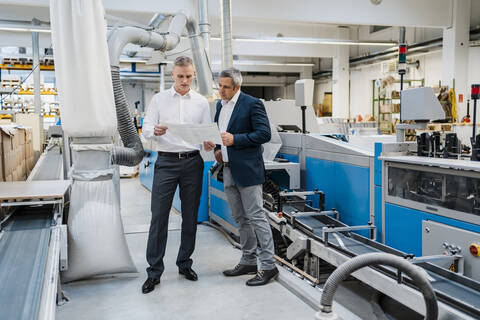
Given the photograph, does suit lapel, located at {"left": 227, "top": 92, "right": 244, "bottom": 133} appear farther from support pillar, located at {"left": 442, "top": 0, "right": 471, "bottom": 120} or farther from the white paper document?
support pillar, located at {"left": 442, "top": 0, "right": 471, "bottom": 120}

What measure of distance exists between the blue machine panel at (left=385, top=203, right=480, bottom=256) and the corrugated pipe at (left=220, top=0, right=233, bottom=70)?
10.6 ft

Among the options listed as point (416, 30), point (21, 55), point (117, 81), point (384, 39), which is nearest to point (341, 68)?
point (384, 39)

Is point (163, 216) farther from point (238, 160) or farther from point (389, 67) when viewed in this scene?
point (389, 67)

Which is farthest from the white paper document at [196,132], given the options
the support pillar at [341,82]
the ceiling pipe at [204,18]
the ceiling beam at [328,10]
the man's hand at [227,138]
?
the support pillar at [341,82]

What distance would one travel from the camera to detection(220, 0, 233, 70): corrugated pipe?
5.56 metres

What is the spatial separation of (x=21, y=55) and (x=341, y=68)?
9481 mm

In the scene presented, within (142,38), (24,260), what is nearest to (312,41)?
(142,38)

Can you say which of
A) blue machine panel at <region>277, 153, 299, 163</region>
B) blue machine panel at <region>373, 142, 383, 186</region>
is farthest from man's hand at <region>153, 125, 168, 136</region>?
blue machine panel at <region>277, 153, 299, 163</region>

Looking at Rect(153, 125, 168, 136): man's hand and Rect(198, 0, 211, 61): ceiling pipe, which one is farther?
Rect(198, 0, 211, 61): ceiling pipe

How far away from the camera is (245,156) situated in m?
2.78

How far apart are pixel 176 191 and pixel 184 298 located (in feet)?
9.49

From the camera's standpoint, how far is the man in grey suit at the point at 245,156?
2766mm

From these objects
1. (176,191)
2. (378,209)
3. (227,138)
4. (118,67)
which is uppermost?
(118,67)

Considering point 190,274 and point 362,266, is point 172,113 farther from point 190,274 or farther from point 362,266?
point 362,266
